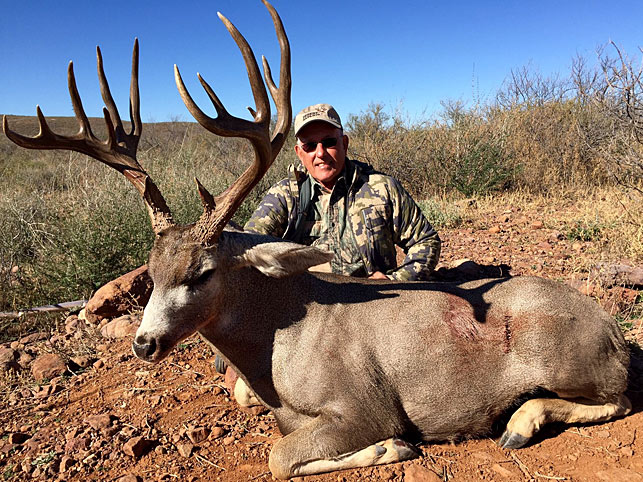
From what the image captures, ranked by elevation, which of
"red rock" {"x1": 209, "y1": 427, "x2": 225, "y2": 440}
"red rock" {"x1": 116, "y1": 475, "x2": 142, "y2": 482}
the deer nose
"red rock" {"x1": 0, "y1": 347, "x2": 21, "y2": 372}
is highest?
the deer nose

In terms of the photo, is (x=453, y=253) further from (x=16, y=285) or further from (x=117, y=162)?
(x=16, y=285)

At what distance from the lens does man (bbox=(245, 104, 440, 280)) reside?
16.0ft

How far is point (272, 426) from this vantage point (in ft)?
11.9

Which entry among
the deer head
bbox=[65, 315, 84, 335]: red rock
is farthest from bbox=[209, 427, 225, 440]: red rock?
bbox=[65, 315, 84, 335]: red rock

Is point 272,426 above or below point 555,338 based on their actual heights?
below

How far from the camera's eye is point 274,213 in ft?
16.4

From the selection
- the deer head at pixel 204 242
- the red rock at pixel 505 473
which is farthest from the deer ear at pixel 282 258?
the red rock at pixel 505 473

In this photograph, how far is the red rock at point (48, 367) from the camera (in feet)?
15.0

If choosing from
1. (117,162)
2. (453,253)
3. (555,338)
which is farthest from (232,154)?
(555,338)

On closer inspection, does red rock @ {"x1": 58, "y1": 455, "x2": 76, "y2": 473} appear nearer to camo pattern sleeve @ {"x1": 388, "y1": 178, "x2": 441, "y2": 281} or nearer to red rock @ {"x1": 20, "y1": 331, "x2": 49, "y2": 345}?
red rock @ {"x1": 20, "y1": 331, "x2": 49, "y2": 345}

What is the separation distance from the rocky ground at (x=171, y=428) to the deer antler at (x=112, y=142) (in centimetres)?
155

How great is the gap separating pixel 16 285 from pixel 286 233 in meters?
4.35

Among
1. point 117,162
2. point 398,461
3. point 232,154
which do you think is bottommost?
point 398,461

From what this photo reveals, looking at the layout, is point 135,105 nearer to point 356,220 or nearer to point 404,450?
point 356,220
